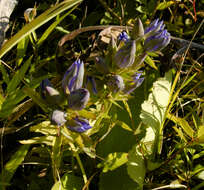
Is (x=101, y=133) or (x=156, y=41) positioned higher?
(x=156, y=41)

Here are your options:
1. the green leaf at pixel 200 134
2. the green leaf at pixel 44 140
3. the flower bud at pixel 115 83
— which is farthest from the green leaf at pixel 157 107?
the green leaf at pixel 44 140

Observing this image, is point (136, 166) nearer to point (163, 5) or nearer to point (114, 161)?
point (114, 161)

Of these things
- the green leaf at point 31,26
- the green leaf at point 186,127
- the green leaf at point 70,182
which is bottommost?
the green leaf at point 70,182

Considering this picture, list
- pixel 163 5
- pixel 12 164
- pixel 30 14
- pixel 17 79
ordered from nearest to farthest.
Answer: pixel 12 164
pixel 17 79
pixel 30 14
pixel 163 5

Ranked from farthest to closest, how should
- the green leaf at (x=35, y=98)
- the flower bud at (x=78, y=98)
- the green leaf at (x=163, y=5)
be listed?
the green leaf at (x=163, y=5) < the green leaf at (x=35, y=98) < the flower bud at (x=78, y=98)

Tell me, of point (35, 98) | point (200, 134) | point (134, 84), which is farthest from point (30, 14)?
point (200, 134)

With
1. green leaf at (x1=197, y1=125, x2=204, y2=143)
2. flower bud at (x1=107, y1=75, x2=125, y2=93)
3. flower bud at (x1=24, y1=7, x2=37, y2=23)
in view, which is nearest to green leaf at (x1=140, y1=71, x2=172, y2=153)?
green leaf at (x1=197, y1=125, x2=204, y2=143)

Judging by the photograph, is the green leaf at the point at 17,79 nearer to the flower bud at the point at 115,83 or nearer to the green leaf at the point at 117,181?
the flower bud at the point at 115,83
